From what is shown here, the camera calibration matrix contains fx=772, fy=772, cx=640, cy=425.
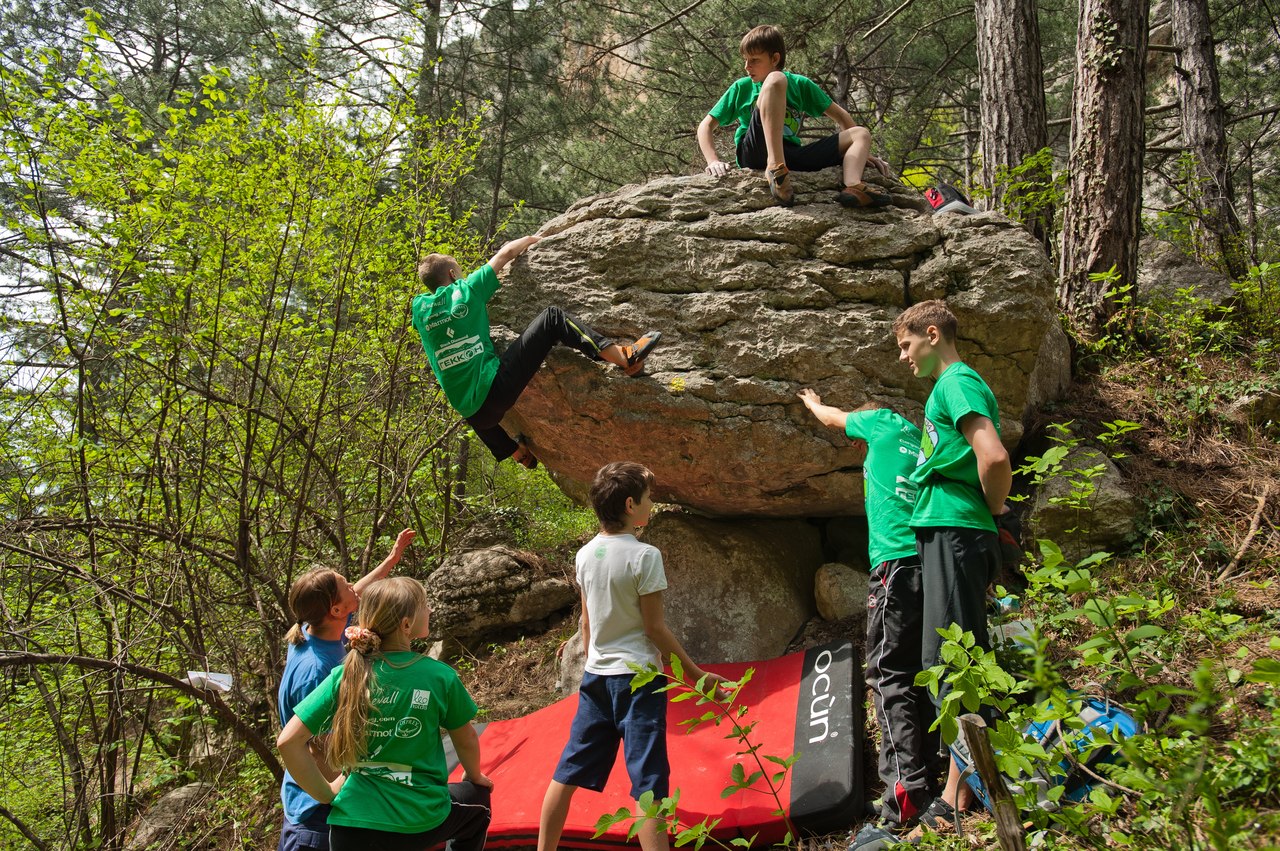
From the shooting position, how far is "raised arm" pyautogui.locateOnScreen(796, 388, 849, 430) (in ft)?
12.6

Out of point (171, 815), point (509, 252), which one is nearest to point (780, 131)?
point (509, 252)

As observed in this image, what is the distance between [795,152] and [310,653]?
393 cm

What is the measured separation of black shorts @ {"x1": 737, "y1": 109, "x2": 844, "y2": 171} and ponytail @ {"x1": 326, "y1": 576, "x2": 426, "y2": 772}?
3.48 m

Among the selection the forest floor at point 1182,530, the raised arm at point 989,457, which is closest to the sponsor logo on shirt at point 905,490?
the raised arm at point 989,457

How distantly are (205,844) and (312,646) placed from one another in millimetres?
2629

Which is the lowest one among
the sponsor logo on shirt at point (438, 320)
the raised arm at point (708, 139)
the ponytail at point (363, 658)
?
the ponytail at point (363, 658)

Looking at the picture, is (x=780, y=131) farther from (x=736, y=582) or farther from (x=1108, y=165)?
(x=736, y=582)

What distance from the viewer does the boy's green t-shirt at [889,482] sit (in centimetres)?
323

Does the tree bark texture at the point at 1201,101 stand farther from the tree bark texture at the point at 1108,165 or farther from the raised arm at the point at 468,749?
the raised arm at the point at 468,749

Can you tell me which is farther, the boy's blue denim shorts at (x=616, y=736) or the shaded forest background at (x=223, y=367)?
the shaded forest background at (x=223, y=367)

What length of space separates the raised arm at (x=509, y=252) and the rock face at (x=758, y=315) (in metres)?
0.09

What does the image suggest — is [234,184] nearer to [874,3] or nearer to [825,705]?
[825,705]

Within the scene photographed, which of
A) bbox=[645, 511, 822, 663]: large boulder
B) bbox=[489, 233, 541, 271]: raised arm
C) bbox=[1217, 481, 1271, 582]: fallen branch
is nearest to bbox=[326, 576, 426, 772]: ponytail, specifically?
bbox=[489, 233, 541, 271]: raised arm

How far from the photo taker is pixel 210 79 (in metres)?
4.88
